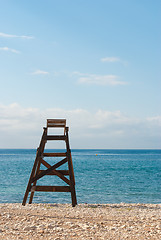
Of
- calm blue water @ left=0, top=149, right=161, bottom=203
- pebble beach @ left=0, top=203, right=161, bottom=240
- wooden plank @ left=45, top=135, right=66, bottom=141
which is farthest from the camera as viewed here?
calm blue water @ left=0, top=149, right=161, bottom=203

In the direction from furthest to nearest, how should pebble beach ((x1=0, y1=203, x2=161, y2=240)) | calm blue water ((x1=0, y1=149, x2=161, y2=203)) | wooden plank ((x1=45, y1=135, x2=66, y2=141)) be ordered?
calm blue water ((x1=0, y1=149, x2=161, y2=203)) → wooden plank ((x1=45, y1=135, x2=66, y2=141)) → pebble beach ((x1=0, y1=203, x2=161, y2=240))

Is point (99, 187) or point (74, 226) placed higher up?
point (74, 226)

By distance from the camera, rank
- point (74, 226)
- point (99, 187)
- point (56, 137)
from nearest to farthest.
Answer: point (74, 226)
point (56, 137)
point (99, 187)

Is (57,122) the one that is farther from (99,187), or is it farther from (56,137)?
(99,187)

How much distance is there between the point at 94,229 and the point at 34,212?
3.90m

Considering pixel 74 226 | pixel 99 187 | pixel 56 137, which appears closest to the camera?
pixel 74 226

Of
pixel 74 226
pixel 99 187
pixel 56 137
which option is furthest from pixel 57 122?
pixel 99 187

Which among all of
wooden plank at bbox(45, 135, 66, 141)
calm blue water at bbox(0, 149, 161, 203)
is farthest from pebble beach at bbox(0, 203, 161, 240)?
calm blue water at bbox(0, 149, 161, 203)

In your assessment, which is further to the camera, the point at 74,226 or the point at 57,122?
the point at 57,122

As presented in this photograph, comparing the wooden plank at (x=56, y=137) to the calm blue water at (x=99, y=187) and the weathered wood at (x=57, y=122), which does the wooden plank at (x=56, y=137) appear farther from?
the calm blue water at (x=99, y=187)

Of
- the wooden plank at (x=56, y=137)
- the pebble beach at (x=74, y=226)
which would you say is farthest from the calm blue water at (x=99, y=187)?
the pebble beach at (x=74, y=226)

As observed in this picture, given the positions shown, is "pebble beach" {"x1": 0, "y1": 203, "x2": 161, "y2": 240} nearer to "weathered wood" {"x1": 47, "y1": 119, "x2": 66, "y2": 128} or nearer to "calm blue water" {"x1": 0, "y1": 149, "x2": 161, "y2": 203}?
"weathered wood" {"x1": 47, "y1": 119, "x2": 66, "y2": 128}

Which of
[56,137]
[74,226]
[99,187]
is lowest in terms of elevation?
[99,187]

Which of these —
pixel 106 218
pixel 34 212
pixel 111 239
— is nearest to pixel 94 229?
pixel 111 239
